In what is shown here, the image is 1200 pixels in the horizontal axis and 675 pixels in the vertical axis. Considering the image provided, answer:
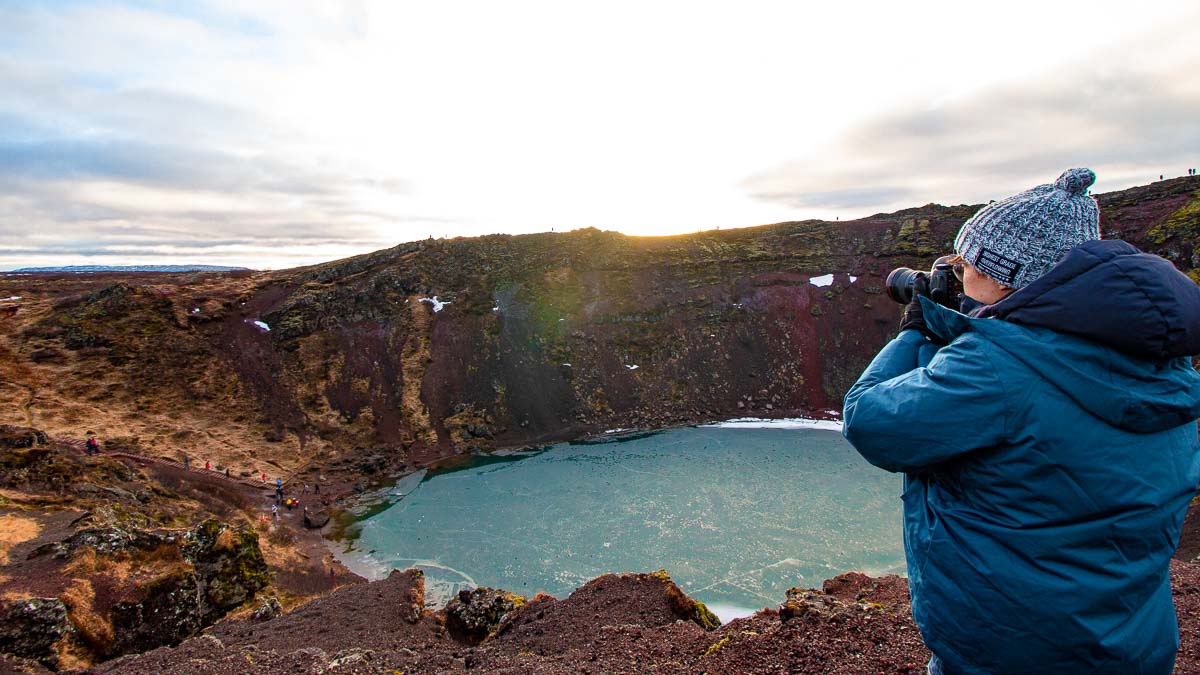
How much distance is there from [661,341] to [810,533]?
20.8m

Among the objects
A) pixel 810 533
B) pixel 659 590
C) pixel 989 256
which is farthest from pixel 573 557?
pixel 989 256

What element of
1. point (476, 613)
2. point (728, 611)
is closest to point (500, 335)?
point (728, 611)

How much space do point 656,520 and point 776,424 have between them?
14.5 meters

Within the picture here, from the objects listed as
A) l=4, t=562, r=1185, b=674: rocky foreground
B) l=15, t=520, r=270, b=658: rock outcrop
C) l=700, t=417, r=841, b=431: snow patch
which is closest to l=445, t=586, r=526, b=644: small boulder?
l=4, t=562, r=1185, b=674: rocky foreground

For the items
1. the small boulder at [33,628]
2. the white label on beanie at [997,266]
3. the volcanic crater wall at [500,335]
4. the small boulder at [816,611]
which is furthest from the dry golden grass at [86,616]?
the volcanic crater wall at [500,335]

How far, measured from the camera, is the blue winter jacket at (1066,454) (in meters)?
1.60

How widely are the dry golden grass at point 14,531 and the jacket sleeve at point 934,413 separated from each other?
1894 centimetres

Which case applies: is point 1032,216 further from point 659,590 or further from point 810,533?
point 810,533

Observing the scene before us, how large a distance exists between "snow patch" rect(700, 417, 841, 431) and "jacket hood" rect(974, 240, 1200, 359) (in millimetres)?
33310

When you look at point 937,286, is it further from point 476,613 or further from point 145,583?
point 145,583

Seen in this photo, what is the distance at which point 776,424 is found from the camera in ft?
112

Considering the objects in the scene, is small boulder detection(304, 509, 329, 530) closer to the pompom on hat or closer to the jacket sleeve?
the jacket sleeve

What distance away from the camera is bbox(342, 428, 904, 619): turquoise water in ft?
60.9

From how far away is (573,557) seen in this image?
797 inches
